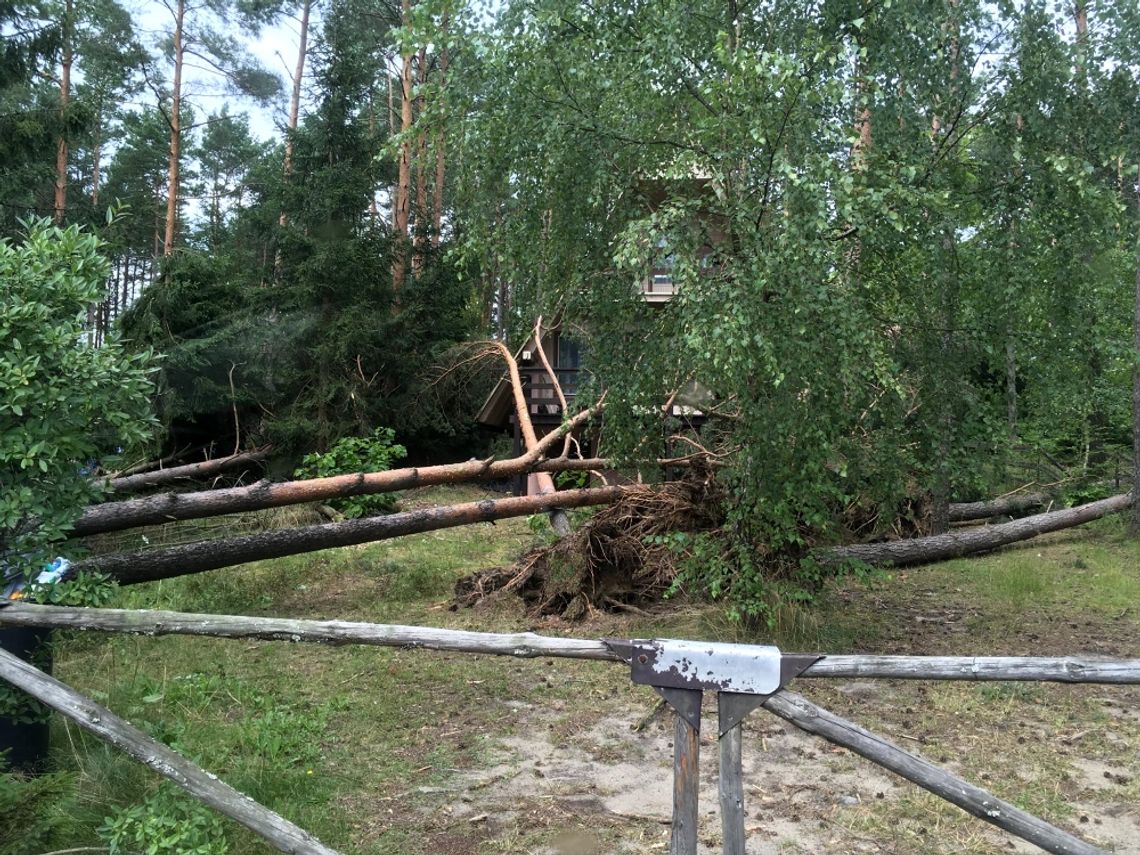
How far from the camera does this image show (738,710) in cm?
276

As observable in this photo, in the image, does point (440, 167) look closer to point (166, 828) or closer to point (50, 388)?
point (50, 388)

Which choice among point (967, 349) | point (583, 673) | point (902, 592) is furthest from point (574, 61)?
point (902, 592)

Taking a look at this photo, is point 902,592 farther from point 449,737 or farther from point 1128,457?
point 1128,457

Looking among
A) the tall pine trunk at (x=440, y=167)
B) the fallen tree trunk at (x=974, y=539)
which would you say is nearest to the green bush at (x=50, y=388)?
the tall pine trunk at (x=440, y=167)

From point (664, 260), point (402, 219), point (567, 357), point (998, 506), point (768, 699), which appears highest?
point (402, 219)

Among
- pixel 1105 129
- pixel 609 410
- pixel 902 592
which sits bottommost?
pixel 902 592

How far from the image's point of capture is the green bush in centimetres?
374

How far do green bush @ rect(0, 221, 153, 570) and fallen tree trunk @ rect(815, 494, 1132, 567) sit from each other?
7479 millimetres

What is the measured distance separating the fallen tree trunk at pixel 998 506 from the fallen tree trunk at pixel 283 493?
22.8ft

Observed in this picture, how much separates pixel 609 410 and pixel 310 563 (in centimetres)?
540

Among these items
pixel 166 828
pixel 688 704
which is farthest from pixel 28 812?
pixel 688 704

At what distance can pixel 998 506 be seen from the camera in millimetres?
14398

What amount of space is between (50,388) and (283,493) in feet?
17.9

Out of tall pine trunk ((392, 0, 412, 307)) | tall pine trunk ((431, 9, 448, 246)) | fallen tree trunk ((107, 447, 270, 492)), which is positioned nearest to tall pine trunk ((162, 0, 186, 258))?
tall pine trunk ((392, 0, 412, 307))
